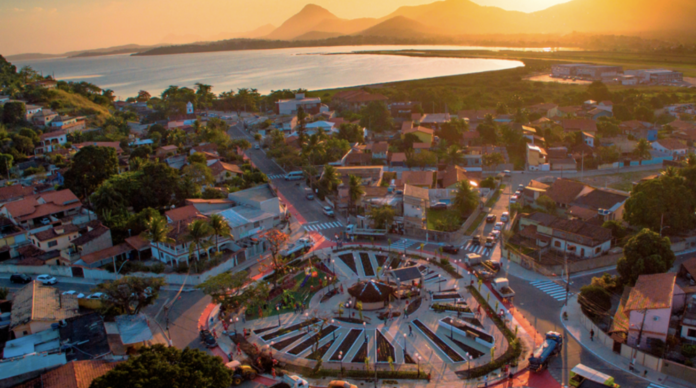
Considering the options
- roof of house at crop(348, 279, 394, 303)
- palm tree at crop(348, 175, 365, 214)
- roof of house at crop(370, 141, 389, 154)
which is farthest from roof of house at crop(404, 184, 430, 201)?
roof of house at crop(370, 141, 389, 154)

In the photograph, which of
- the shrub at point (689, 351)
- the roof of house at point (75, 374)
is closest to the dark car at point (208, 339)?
the roof of house at point (75, 374)

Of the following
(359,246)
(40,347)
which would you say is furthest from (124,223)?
(359,246)

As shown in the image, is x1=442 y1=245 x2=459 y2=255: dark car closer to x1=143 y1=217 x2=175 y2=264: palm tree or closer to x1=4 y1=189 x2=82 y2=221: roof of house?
x1=143 y1=217 x2=175 y2=264: palm tree

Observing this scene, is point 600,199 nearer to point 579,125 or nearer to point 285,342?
point 285,342

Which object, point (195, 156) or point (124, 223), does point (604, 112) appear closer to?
point (195, 156)

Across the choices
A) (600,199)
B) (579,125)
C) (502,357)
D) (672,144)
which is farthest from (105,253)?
(579,125)

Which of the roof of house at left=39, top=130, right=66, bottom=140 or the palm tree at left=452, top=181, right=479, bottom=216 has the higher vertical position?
the roof of house at left=39, top=130, right=66, bottom=140
